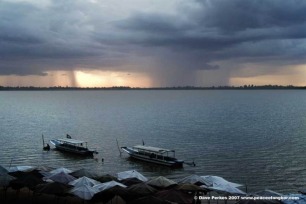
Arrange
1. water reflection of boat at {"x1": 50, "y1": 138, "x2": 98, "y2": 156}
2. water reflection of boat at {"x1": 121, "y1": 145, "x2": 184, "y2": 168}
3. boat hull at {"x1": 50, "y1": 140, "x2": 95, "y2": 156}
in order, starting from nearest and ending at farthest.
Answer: water reflection of boat at {"x1": 121, "y1": 145, "x2": 184, "y2": 168}
boat hull at {"x1": 50, "y1": 140, "x2": 95, "y2": 156}
water reflection of boat at {"x1": 50, "y1": 138, "x2": 98, "y2": 156}

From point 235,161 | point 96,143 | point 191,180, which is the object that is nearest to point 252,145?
point 235,161

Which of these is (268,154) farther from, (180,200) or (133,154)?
(180,200)

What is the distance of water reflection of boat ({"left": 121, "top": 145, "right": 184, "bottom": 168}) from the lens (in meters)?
56.1

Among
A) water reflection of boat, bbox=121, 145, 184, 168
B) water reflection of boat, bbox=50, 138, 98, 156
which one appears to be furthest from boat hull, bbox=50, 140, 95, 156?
water reflection of boat, bbox=121, 145, 184, 168

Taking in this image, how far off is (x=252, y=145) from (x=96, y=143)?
1316 inches

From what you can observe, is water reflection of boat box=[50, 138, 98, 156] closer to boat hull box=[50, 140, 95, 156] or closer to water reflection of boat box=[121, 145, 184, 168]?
boat hull box=[50, 140, 95, 156]

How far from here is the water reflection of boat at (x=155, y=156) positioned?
56.1 meters

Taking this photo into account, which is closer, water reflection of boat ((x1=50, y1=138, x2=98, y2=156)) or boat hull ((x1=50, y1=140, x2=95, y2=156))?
boat hull ((x1=50, y1=140, x2=95, y2=156))

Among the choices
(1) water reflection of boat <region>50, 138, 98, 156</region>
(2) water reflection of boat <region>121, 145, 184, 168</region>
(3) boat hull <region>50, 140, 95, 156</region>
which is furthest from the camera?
(1) water reflection of boat <region>50, 138, 98, 156</region>

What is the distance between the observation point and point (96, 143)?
79.9 metres

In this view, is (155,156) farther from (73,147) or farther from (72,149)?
(73,147)

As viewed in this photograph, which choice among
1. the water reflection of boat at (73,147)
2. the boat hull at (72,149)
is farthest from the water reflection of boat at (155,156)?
the water reflection of boat at (73,147)

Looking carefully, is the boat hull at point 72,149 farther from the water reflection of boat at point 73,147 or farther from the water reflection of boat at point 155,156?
the water reflection of boat at point 155,156

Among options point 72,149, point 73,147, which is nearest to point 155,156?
point 72,149
